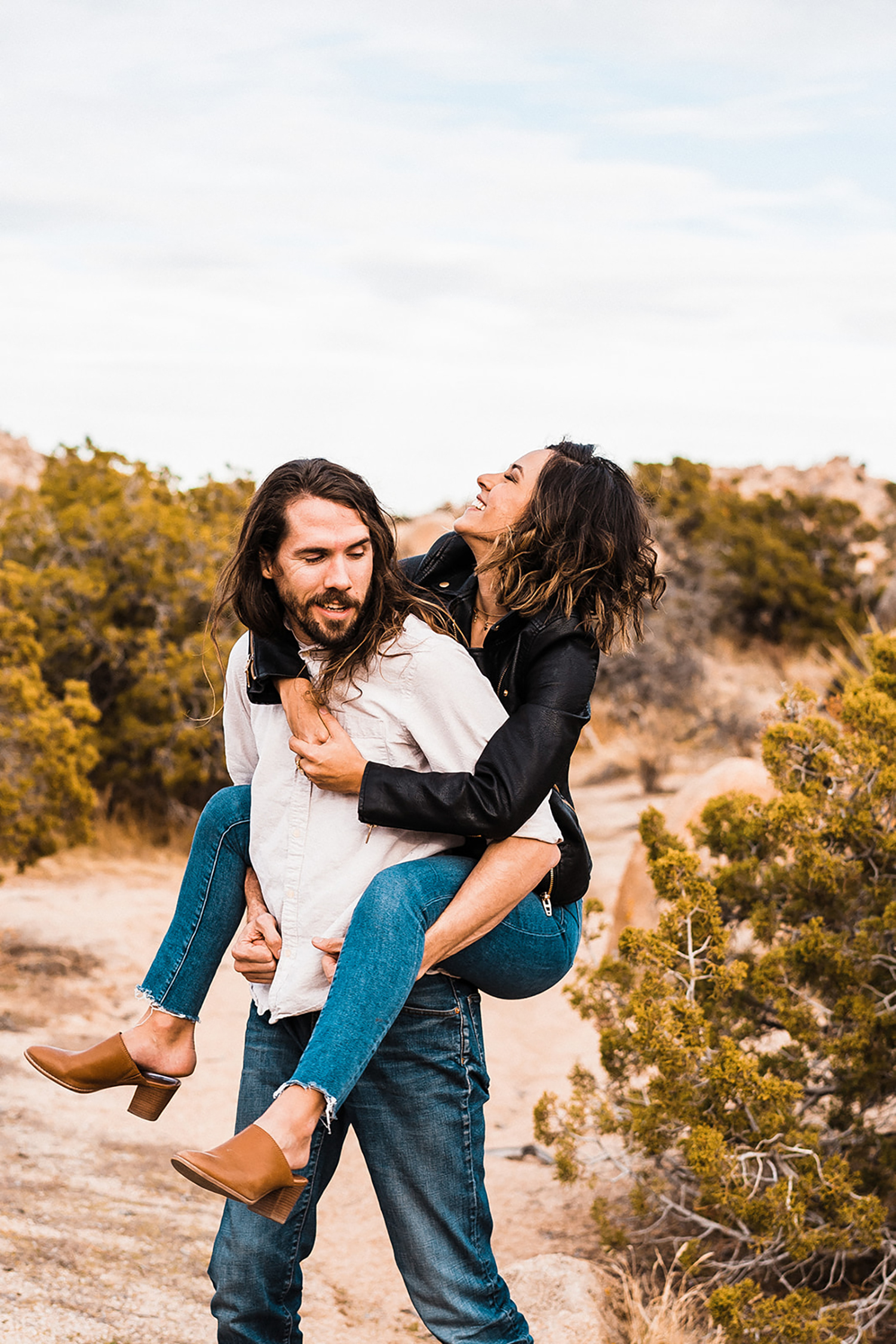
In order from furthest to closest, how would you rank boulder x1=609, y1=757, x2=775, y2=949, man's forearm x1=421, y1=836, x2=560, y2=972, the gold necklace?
→ boulder x1=609, y1=757, x2=775, y2=949
the gold necklace
man's forearm x1=421, y1=836, x2=560, y2=972

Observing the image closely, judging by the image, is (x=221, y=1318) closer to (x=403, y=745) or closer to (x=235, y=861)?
(x=235, y=861)

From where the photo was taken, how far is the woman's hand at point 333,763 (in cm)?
222

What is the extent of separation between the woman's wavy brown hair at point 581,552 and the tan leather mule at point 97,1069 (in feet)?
3.73

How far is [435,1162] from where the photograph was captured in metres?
2.24

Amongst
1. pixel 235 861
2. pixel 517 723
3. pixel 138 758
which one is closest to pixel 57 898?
pixel 138 758

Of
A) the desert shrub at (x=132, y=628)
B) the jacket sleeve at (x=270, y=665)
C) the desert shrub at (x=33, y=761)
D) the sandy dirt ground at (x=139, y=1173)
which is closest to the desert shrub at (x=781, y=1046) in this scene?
the sandy dirt ground at (x=139, y=1173)

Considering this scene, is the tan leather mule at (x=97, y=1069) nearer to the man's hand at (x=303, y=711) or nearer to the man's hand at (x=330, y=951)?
the man's hand at (x=330, y=951)

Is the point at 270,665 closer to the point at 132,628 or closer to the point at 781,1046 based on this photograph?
the point at 781,1046

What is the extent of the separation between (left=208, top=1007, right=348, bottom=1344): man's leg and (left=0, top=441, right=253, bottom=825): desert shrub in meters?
Answer: 7.18

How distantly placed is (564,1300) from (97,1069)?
1906 millimetres

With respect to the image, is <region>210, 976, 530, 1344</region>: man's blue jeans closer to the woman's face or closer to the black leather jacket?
the black leather jacket

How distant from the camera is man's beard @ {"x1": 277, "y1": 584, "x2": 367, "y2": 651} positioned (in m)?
2.33

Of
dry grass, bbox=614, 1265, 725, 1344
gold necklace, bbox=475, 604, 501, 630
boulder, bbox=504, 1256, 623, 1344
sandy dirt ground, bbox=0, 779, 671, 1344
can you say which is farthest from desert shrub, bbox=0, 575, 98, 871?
gold necklace, bbox=475, 604, 501, 630

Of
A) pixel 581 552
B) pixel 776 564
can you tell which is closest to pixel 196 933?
pixel 581 552
